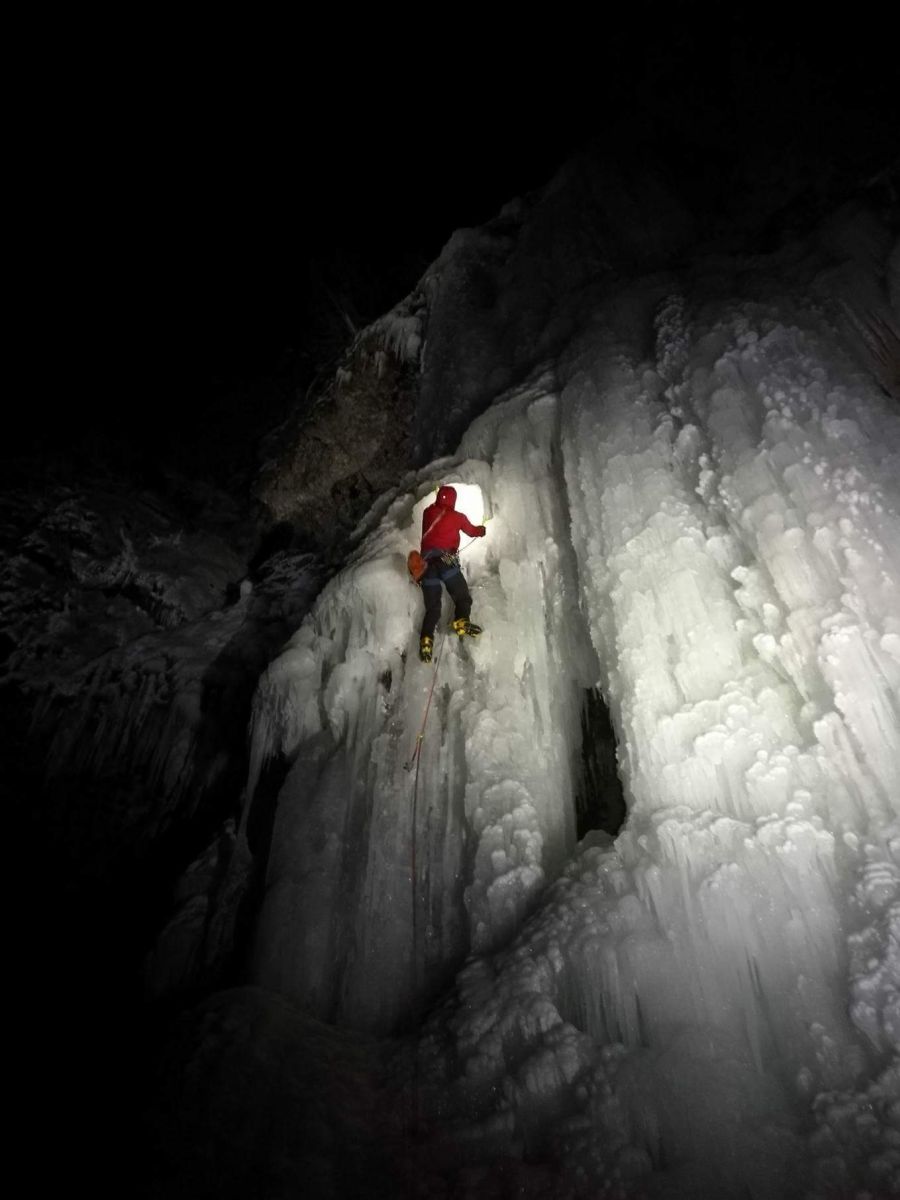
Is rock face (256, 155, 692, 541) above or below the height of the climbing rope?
above

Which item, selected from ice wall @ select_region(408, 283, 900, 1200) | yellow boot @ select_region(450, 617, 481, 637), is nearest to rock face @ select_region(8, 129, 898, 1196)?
ice wall @ select_region(408, 283, 900, 1200)

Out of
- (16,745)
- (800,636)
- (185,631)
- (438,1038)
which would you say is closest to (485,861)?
(438,1038)

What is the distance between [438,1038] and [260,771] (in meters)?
2.95

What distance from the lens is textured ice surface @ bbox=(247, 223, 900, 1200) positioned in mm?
2750

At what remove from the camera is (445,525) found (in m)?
5.58

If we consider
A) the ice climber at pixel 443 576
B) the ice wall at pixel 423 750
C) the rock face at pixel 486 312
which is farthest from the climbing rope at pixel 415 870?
the rock face at pixel 486 312

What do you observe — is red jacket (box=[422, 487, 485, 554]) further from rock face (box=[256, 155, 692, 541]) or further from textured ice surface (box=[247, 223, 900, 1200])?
rock face (box=[256, 155, 692, 541])

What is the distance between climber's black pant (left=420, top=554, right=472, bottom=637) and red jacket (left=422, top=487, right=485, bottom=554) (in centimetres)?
13

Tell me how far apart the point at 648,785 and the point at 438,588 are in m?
2.38

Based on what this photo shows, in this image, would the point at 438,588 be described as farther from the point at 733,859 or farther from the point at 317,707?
the point at 733,859

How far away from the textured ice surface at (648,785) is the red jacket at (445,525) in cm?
40

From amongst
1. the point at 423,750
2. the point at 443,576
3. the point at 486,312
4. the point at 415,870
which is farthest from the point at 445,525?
the point at 486,312

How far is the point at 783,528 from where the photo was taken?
12.5ft

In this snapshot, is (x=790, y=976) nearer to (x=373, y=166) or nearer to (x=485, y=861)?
(x=485, y=861)
